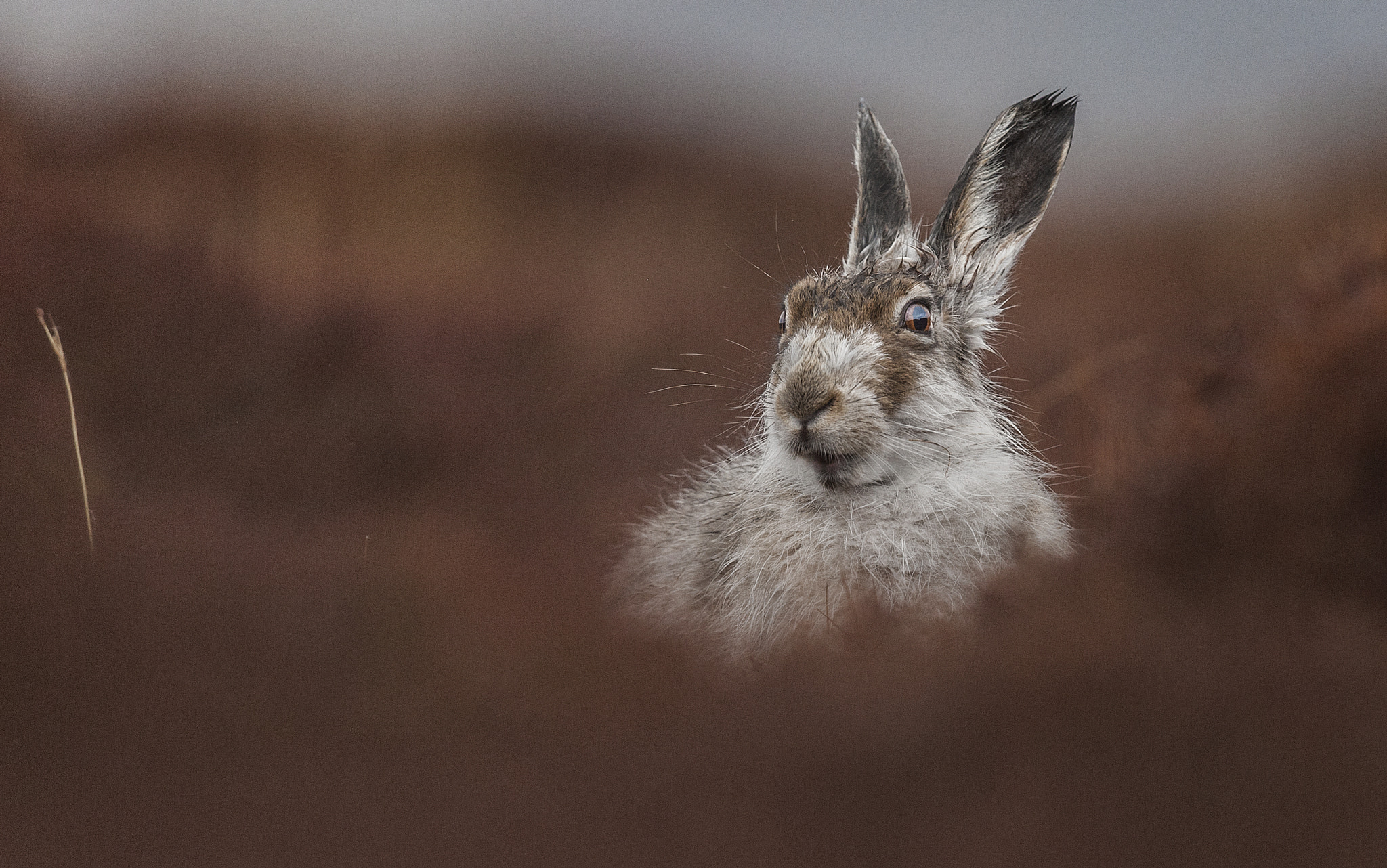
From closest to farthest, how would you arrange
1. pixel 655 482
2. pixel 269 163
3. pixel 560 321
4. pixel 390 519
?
pixel 390 519 < pixel 269 163 < pixel 560 321 < pixel 655 482

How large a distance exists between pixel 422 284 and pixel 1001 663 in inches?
27.2

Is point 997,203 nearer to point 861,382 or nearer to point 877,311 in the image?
point 877,311

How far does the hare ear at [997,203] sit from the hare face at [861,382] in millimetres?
79

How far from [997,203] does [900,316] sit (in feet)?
0.78

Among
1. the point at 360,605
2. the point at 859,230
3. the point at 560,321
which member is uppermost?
the point at 859,230

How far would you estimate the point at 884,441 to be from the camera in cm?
125

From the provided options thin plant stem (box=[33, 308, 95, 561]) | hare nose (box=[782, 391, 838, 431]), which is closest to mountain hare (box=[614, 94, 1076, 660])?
hare nose (box=[782, 391, 838, 431])

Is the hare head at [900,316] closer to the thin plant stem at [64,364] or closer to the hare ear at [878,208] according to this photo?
the hare ear at [878,208]

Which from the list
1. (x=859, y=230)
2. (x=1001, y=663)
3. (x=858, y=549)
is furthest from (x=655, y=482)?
(x=1001, y=663)

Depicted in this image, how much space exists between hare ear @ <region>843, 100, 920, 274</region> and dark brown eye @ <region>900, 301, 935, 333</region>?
4.9 inches

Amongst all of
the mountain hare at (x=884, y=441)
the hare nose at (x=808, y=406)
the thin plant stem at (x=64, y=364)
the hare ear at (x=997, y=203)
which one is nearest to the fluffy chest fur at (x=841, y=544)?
the mountain hare at (x=884, y=441)

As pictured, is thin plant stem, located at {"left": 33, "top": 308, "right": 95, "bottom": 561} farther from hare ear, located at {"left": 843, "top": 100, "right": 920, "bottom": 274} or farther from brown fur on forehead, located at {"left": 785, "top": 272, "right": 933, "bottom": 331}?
hare ear, located at {"left": 843, "top": 100, "right": 920, "bottom": 274}

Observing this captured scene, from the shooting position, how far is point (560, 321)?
3.39ft

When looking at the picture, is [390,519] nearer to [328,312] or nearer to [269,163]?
[328,312]
